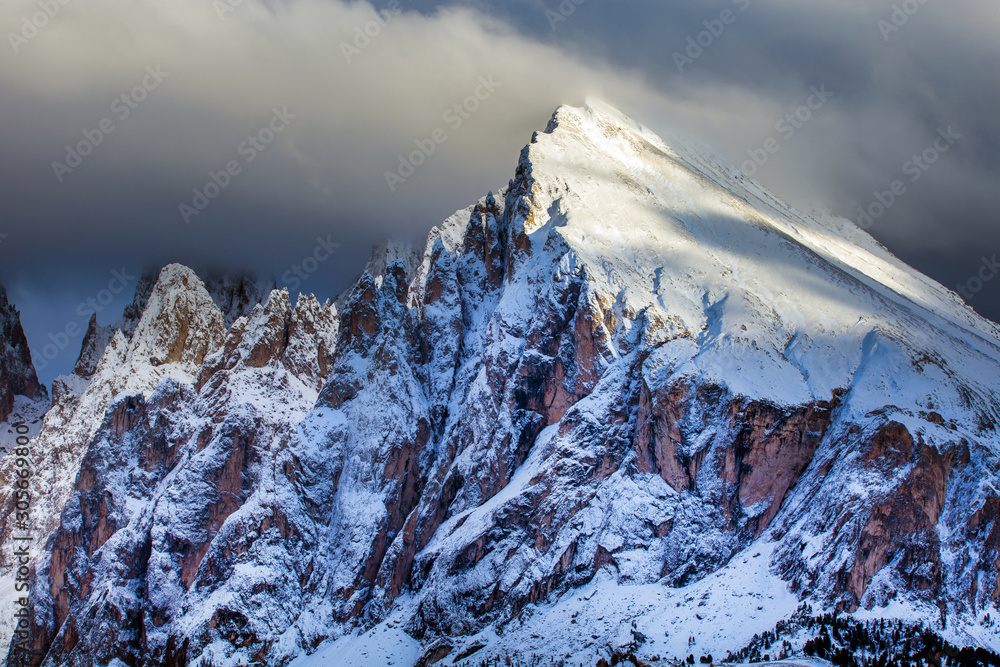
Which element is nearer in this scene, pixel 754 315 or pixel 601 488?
pixel 601 488

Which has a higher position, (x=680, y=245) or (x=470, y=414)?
(x=680, y=245)

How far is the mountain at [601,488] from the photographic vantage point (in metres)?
132

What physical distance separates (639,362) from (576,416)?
589 inches

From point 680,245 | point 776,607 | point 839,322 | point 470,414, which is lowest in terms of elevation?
point 776,607

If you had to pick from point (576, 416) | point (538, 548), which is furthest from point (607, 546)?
point (576, 416)

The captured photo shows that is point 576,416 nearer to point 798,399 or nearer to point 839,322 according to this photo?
point 798,399

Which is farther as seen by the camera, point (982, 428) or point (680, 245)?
point (680, 245)

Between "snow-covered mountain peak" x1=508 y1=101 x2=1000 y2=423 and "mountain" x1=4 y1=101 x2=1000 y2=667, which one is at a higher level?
"snow-covered mountain peak" x1=508 y1=101 x2=1000 y2=423

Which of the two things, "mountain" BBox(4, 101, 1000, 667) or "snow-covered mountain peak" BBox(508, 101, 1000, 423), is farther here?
"snow-covered mountain peak" BBox(508, 101, 1000, 423)

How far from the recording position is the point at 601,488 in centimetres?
15088

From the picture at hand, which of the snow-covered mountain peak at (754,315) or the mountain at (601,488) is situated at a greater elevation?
the snow-covered mountain peak at (754,315)

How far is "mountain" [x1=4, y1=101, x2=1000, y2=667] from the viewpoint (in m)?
132

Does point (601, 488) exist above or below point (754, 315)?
below

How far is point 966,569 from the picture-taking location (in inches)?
4980
